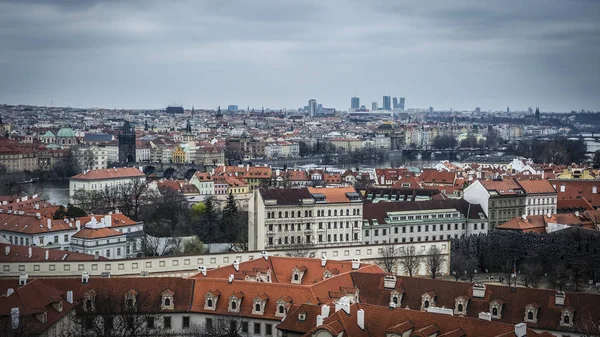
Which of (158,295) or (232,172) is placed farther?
(232,172)

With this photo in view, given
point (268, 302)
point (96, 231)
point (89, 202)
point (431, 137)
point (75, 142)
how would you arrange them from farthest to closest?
point (431, 137)
point (75, 142)
point (89, 202)
point (96, 231)
point (268, 302)

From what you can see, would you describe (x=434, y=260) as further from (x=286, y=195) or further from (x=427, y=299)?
(x=427, y=299)

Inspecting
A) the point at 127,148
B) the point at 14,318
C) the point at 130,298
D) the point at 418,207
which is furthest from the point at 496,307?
the point at 127,148

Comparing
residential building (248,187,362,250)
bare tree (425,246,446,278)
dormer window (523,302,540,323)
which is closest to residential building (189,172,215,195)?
residential building (248,187,362,250)

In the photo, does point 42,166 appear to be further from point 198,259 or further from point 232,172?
point 198,259

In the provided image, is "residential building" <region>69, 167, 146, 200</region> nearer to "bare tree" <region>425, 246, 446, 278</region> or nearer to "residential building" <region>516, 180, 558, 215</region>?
"residential building" <region>516, 180, 558, 215</region>

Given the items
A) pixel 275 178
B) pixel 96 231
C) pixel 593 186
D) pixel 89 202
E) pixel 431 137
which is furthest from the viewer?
pixel 431 137

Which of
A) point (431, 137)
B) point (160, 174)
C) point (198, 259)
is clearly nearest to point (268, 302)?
point (198, 259)
